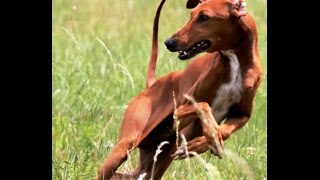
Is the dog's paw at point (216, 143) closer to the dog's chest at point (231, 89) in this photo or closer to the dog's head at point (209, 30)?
the dog's chest at point (231, 89)

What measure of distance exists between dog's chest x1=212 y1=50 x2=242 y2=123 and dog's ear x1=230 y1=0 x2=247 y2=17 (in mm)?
224

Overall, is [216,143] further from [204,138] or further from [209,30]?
[209,30]

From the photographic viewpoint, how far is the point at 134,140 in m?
7.80

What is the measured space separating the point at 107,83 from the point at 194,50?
9.95ft

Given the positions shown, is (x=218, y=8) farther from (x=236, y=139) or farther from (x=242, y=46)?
(x=236, y=139)

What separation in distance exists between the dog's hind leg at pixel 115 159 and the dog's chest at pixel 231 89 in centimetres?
71

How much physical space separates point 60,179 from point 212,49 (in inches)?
49.4

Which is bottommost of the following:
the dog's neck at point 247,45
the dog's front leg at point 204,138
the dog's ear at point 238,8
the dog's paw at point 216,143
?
the dog's front leg at point 204,138

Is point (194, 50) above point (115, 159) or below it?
above

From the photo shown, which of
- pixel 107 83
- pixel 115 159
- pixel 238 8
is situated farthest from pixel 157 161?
pixel 107 83

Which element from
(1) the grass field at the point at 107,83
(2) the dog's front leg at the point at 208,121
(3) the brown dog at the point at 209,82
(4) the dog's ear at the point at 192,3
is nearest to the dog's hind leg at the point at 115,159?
(3) the brown dog at the point at 209,82

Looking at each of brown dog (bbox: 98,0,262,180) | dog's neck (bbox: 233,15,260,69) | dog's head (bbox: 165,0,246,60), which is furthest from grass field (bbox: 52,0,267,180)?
dog's head (bbox: 165,0,246,60)

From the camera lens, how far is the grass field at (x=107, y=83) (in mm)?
8250

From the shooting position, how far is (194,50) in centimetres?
711
